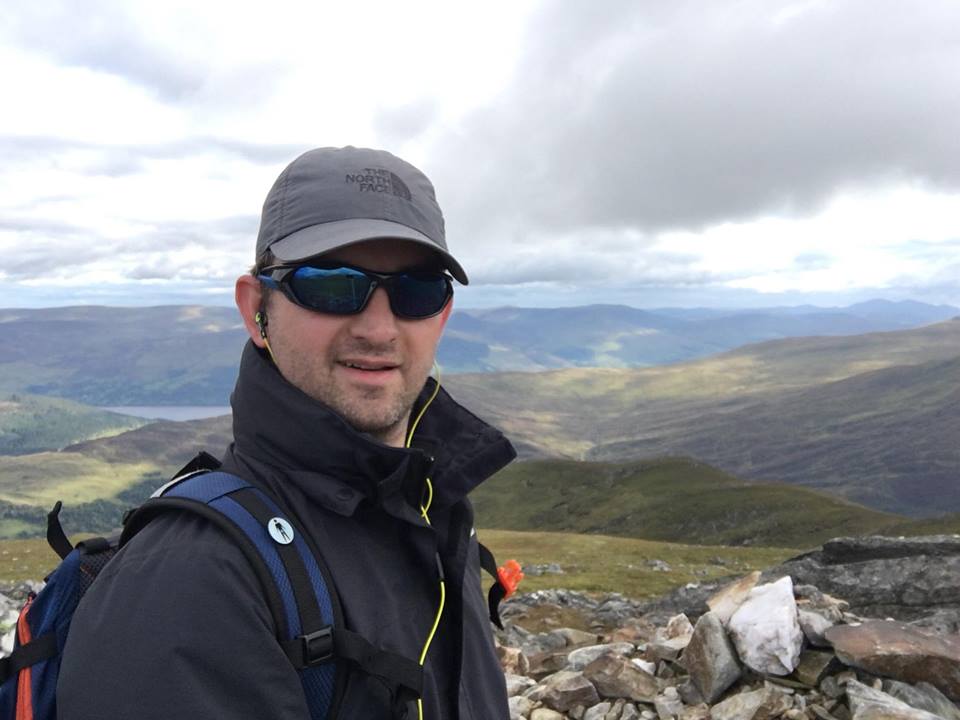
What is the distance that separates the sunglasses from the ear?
0.56 ft

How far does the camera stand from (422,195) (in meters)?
4.78

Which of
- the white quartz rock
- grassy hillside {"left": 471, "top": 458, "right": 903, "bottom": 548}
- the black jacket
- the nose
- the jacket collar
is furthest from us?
grassy hillside {"left": 471, "top": 458, "right": 903, "bottom": 548}

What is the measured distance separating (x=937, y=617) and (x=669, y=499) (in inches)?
5281

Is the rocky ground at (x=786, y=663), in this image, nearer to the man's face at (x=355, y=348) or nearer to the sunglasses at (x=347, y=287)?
the man's face at (x=355, y=348)

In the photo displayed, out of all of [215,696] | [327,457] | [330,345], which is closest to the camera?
[215,696]

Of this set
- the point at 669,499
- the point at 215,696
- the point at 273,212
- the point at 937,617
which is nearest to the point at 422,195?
the point at 273,212

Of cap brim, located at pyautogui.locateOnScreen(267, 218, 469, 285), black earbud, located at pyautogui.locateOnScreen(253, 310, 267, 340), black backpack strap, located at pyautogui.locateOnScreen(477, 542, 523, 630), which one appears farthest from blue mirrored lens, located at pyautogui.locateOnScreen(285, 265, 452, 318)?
black backpack strap, located at pyautogui.locateOnScreen(477, 542, 523, 630)

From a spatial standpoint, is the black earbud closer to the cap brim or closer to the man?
the man

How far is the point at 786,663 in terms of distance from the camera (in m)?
11.2

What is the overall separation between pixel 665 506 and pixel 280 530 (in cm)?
14390

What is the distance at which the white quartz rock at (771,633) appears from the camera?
1130cm

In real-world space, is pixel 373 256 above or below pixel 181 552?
above

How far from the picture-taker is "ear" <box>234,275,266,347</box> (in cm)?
469

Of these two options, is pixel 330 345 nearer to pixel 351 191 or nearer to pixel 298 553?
pixel 351 191
